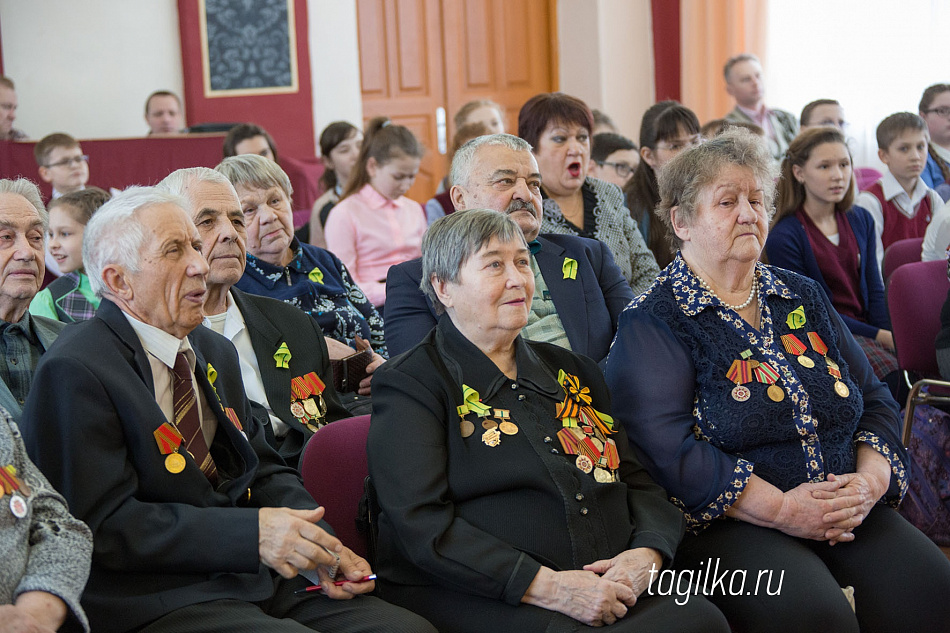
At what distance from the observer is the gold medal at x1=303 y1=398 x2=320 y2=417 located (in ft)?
8.16

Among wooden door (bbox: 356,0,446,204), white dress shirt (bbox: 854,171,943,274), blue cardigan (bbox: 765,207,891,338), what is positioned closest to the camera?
blue cardigan (bbox: 765,207,891,338)

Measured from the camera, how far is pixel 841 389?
222 cm

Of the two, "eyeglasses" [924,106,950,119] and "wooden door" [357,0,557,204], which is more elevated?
"wooden door" [357,0,557,204]

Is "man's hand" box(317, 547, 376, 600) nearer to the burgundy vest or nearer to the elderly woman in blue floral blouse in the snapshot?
the elderly woman in blue floral blouse

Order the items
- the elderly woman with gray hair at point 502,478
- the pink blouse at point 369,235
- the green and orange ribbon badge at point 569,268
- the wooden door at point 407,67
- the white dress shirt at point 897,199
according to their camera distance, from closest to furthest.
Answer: the elderly woman with gray hair at point 502,478 → the green and orange ribbon badge at point 569,268 → the pink blouse at point 369,235 → the white dress shirt at point 897,199 → the wooden door at point 407,67

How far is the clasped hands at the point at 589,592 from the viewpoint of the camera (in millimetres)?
1739

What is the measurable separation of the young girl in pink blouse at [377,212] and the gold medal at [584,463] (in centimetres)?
260

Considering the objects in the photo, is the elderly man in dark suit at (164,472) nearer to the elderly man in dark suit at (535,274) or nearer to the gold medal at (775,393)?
the elderly man in dark suit at (535,274)

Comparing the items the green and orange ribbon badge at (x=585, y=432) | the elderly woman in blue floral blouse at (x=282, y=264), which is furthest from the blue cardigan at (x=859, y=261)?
the green and orange ribbon badge at (x=585, y=432)

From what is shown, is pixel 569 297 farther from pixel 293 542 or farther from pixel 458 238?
pixel 293 542

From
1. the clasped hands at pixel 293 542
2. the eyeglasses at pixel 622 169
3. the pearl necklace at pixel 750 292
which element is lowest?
the clasped hands at pixel 293 542

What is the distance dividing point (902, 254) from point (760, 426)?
2314mm

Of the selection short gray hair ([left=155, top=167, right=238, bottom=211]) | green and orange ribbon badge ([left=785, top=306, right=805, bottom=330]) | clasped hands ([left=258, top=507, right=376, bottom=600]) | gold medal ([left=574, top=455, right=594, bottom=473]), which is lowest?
clasped hands ([left=258, top=507, right=376, bottom=600])

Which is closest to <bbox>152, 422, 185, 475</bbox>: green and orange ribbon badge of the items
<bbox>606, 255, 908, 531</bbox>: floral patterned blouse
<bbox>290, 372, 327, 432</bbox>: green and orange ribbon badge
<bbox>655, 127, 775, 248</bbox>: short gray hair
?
<bbox>290, 372, 327, 432</bbox>: green and orange ribbon badge
